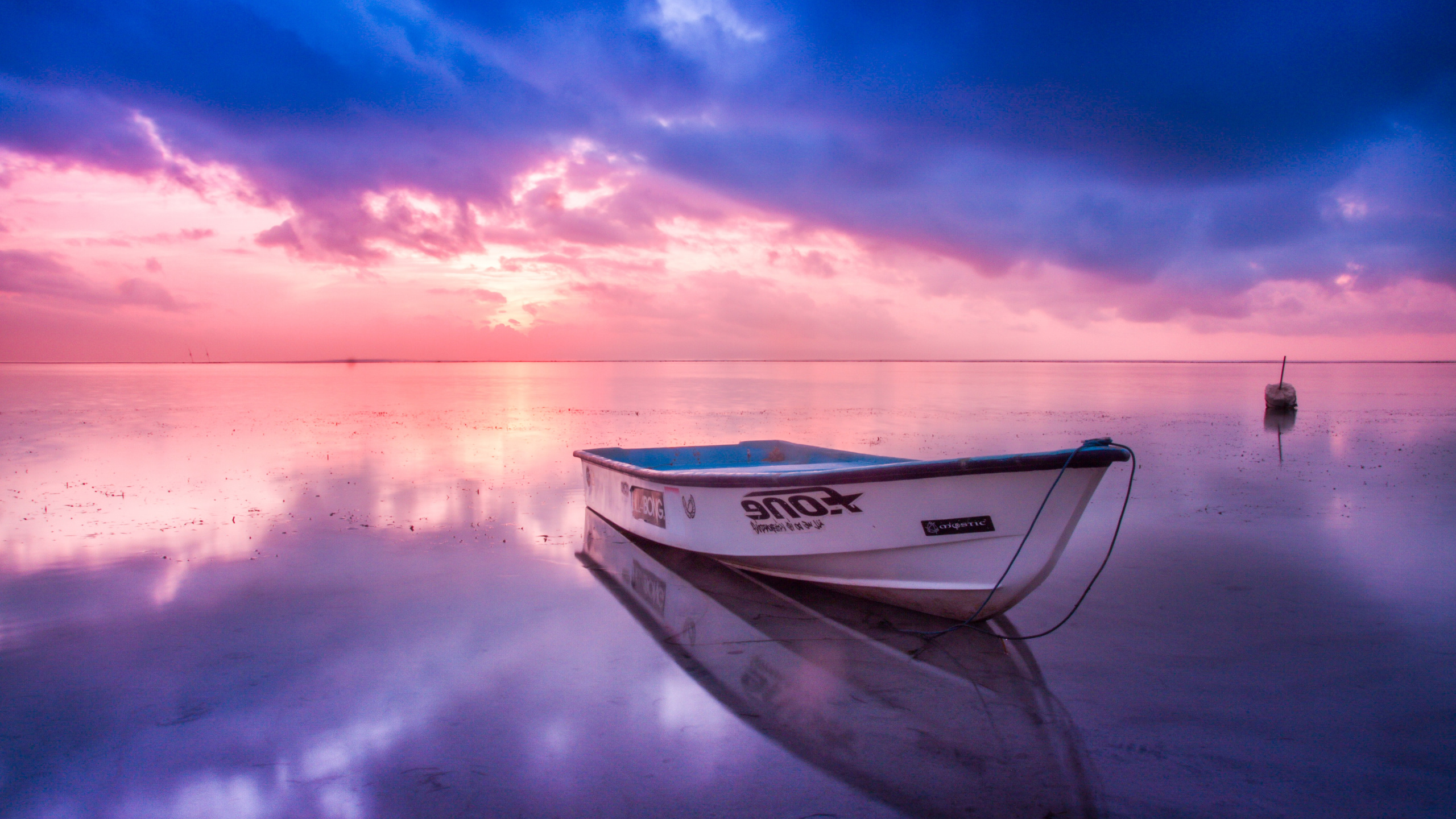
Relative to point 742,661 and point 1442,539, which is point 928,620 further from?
point 1442,539

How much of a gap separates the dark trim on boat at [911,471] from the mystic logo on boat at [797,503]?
0.30ft

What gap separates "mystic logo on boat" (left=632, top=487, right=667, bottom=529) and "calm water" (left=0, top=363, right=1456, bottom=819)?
0.64 metres

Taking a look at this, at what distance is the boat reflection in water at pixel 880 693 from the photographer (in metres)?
4.36

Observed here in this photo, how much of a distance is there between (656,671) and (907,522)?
8.32 ft

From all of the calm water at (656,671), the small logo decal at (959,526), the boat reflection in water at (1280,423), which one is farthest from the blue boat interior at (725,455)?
the boat reflection in water at (1280,423)

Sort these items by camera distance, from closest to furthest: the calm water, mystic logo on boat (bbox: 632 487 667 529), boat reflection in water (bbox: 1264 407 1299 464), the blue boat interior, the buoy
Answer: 1. the calm water
2. mystic logo on boat (bbox: 632 487 667 529)
3. the blue boat interior
4. boat reflection in water (bbox: 1264 407 1299 464)
5. the buoy

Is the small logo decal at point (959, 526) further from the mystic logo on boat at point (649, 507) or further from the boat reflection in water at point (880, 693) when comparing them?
the mystic logo on boat at point (649, 507)

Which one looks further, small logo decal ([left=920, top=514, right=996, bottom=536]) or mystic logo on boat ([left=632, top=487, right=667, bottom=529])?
mystic logo on boat ([left=632, top=487, right=667, bottom=529])

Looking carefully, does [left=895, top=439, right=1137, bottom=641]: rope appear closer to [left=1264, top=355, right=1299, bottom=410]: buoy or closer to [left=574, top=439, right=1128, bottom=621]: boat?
[left=574, top=439, right=1128, bottom=621]: boat

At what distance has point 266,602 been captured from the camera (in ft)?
25.4

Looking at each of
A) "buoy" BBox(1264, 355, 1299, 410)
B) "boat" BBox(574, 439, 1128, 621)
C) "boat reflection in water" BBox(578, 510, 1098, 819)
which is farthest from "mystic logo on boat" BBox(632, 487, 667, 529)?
"buoy" BBox(1264, 355, 1299, 410)

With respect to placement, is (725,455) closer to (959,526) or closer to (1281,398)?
(959,526)

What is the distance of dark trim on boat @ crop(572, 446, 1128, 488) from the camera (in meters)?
5.71

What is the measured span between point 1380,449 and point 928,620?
2088cm
